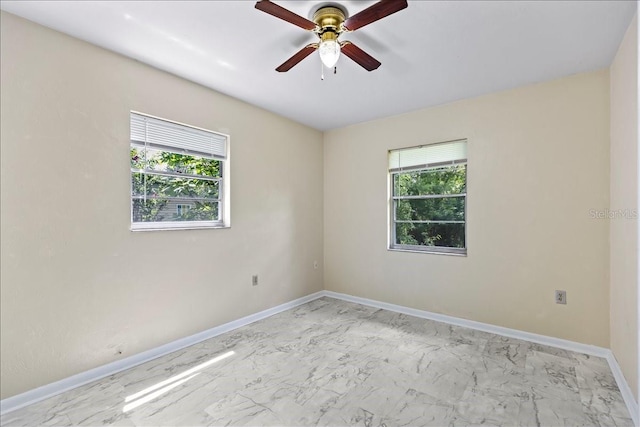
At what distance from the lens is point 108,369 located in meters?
2.34

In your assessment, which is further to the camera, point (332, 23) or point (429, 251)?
point (429, 251)

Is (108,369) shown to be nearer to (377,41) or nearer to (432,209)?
(377,41)

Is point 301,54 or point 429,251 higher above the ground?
point 301,54

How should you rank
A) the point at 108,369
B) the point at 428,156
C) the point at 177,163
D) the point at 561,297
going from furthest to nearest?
1. the point at 428,156
2. the point at 177,163
3. the point at 561,297
4. the point at 108,369

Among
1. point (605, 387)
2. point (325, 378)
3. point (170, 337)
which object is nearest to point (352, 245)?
point (325, 378)

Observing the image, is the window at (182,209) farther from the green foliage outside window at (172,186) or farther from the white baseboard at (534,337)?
the white baseboard at (534,337)

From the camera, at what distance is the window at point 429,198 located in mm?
3455

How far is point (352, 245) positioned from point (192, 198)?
2247mm

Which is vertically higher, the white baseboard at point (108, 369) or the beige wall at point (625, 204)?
the beige wall at point (625, 204)

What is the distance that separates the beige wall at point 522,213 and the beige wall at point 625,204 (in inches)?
6.1

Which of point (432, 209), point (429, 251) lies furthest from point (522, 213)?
point (429, 251)

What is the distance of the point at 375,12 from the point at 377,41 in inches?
24.4

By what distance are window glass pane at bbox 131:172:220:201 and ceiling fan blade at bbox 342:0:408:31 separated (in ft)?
6.76

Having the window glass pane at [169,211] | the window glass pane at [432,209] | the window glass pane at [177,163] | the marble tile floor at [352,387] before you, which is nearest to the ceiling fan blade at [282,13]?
the window glass pane at [177,163]
